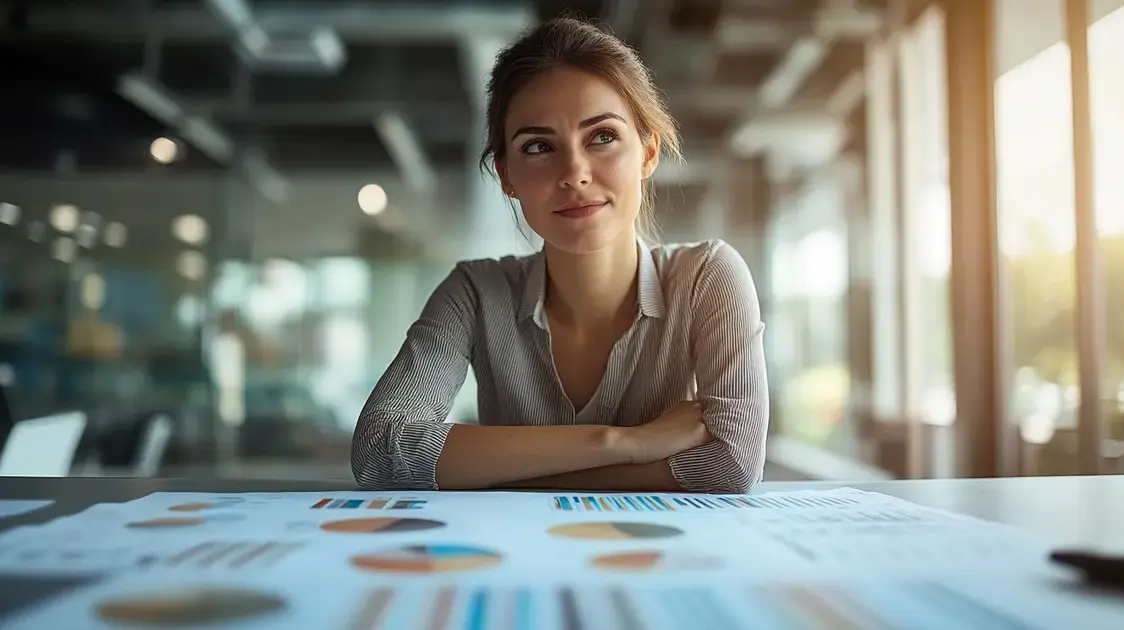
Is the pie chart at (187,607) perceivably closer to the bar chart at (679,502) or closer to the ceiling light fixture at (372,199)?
the bar chart at (679,502)

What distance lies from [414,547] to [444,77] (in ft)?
16.1

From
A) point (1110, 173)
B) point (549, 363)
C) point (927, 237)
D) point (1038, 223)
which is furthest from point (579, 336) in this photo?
point (927, 237)

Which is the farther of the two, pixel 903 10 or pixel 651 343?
pixel 903 10

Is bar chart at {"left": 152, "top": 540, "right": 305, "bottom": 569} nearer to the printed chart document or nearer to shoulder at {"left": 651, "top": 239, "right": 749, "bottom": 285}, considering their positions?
the printed chart document

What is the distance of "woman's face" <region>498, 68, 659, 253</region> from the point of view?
1346mm

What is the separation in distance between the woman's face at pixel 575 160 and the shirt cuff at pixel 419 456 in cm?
39

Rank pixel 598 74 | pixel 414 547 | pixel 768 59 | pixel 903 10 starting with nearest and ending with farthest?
pixel 414 547
pixel 598 74
pixel 903 10
pixel 768 59

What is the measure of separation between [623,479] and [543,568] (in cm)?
59

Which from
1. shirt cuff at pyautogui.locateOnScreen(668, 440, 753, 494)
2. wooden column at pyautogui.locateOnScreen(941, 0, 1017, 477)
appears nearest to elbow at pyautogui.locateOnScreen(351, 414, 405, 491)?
shirt cuff at pyautogui.locateOnScreen(668, 440, 753, 494)

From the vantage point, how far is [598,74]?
1399 mm

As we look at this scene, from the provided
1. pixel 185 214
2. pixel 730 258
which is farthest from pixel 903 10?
pixel 185 214

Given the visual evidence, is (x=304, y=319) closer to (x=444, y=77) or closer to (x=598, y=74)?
(x=444, y=77)

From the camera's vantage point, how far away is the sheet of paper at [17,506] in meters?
0.82

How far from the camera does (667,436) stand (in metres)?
1.20
